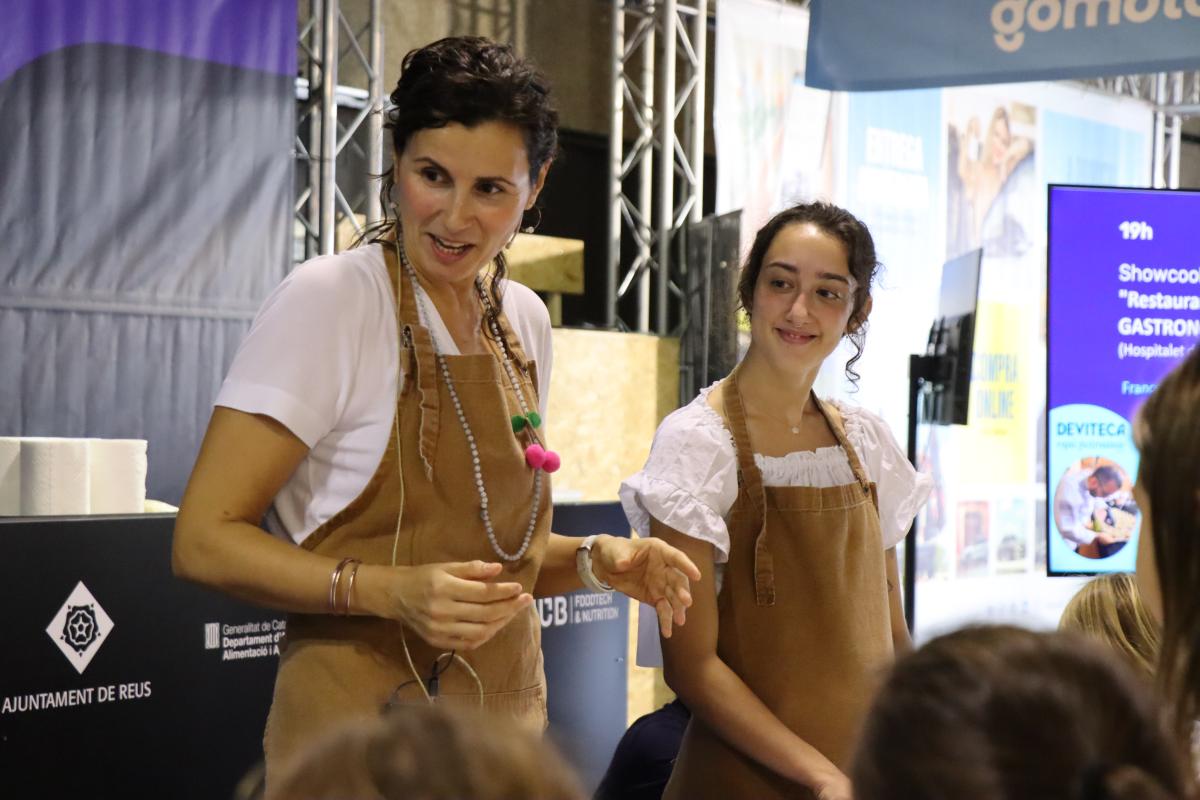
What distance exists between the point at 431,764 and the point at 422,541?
0.88 metres

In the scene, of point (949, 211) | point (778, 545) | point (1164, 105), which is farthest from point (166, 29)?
point (1164, 105)

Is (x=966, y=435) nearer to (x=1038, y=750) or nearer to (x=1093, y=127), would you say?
(x=1093, y=127)

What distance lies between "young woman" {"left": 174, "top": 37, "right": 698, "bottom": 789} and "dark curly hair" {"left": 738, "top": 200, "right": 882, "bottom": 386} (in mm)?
605

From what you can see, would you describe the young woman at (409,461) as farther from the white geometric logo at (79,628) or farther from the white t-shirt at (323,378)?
the white geometric logo at (79,628)

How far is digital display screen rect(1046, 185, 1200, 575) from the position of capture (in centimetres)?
359

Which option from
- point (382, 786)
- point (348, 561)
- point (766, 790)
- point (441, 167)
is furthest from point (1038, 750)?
point (766, 790)

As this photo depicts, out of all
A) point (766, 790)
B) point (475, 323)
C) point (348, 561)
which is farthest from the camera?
point (766, 790)

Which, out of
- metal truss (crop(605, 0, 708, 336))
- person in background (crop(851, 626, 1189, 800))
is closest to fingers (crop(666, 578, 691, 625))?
person in background (crop(851, 626, 1189, 800))

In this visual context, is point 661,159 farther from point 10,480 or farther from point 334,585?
point 334,585

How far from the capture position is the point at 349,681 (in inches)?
60.6

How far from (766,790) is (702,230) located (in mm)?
4172

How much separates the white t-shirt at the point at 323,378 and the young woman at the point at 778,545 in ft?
1.81

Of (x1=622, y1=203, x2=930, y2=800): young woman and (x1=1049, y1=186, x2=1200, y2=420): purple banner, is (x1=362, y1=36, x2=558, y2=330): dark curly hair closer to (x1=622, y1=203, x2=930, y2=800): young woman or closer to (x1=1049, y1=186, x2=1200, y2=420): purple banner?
(x1=622, y1=203, x2=930, y2=800): young woman

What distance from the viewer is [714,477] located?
2.01 metres
